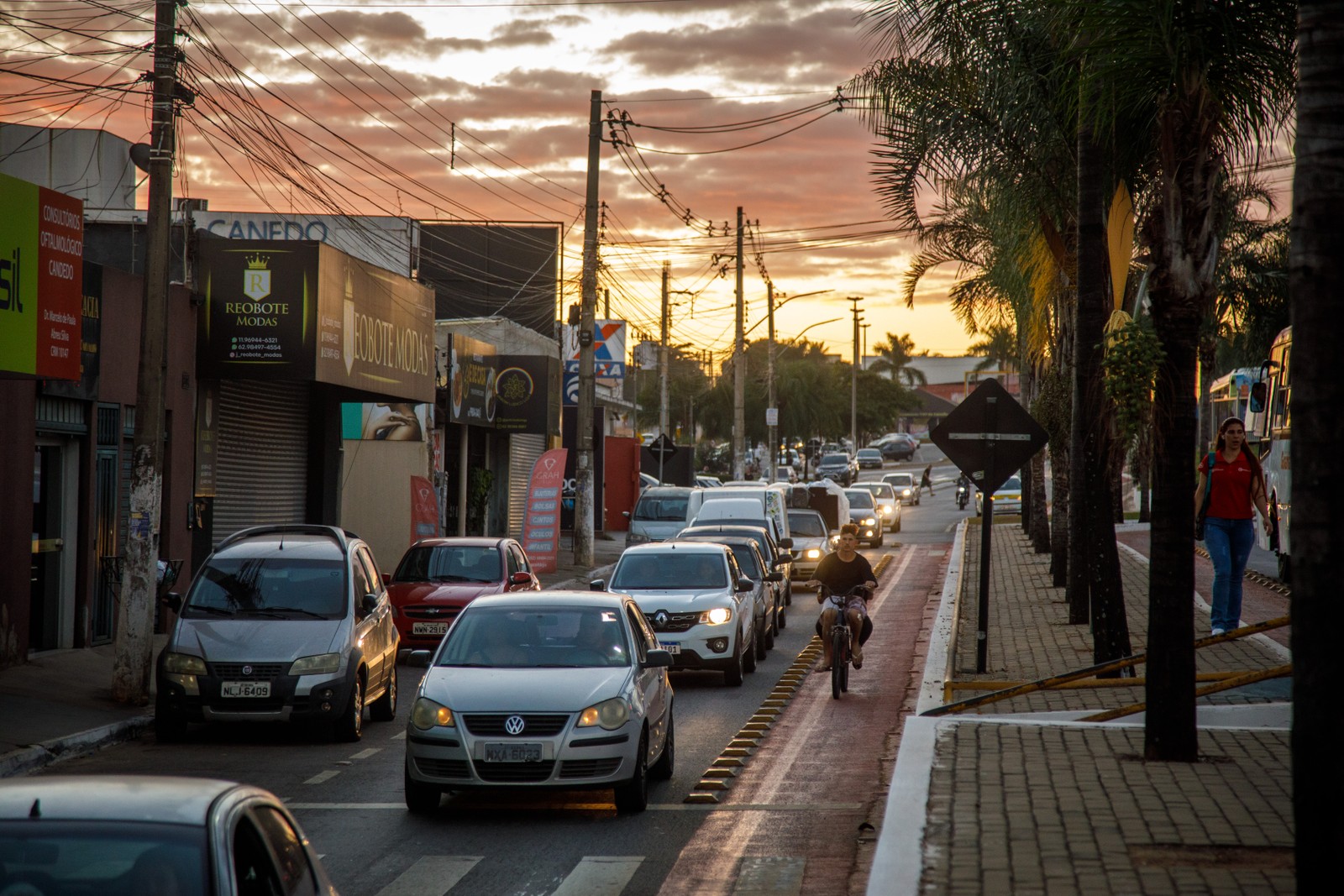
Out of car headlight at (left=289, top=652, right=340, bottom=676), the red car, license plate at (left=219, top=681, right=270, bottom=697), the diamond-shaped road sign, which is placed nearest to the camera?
license plate at (left=219, top=681, right=270, bottom=697)

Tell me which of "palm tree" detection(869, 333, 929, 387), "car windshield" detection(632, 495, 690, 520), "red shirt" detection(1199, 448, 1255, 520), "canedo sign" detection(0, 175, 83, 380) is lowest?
"car windshield" detection(632, 495, 690, 520)

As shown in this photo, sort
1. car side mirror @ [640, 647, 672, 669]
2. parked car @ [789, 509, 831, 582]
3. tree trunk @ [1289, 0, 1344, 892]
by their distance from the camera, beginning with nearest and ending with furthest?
tree trunk @ [1289, 0, 1344, 892], car side mirror @ [640, 647, 672, 669], parked car @ [789, 509, 831, 582]

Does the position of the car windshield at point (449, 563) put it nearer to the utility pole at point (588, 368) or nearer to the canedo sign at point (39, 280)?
the canedo sign at point (39, 280)

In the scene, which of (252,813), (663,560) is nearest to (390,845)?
(252,813)

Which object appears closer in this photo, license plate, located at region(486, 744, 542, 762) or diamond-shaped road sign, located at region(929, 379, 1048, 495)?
license plate, located at region(486, 744, 542, 762)

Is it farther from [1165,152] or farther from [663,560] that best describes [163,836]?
[663,560]

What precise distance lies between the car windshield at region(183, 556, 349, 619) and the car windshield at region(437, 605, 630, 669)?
302 cm

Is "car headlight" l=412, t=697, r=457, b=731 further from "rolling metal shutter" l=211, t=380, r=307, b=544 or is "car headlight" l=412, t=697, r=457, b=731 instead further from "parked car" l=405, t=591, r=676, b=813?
"rolling metal shutter" l=211, t=380, r=307, b=544

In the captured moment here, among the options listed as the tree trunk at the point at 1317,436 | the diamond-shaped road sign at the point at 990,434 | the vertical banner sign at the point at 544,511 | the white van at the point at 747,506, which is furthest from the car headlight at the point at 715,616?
the vertical banner sign at the point at 544,511

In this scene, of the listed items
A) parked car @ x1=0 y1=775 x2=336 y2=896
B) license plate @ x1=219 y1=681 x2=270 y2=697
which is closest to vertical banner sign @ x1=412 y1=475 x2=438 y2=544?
license plate @ x1=219 y1=681 x2=270 y2=697

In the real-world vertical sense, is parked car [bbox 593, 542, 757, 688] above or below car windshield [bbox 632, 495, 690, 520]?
below

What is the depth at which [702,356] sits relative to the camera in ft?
318

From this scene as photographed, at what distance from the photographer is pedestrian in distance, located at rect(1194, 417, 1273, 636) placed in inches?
565

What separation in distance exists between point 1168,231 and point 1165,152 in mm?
551
